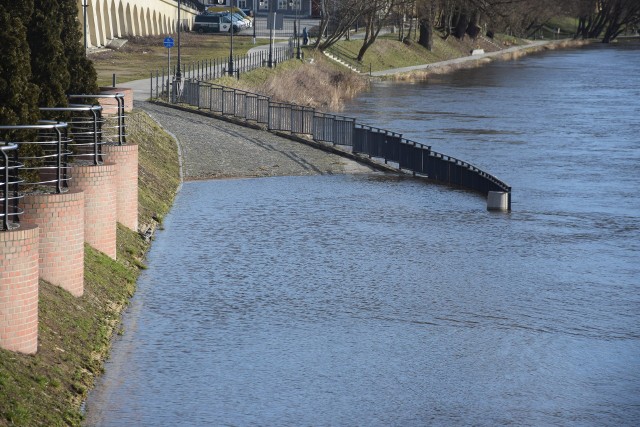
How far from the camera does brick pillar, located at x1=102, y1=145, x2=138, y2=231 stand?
81.6 ft

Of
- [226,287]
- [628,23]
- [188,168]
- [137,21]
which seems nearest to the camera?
[226,287]

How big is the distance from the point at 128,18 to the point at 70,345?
73817 millimetres

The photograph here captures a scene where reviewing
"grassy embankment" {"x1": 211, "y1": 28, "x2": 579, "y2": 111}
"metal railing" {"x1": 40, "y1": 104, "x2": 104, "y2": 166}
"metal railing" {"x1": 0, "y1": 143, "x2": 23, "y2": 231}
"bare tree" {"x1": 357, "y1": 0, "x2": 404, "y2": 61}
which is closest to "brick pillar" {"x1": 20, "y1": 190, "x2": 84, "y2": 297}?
"metal railing" {"x1": 0, "y1": 143, "x2": 23, "y2": 231}

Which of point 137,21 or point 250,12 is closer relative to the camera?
point 137,21

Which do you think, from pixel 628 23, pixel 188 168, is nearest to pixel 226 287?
pixel 188 168

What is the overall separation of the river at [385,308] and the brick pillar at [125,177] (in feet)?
3.66

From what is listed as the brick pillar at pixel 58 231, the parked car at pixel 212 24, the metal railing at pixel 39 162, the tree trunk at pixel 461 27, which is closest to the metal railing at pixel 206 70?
the parked car at pixel 212 24

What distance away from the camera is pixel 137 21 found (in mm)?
91562

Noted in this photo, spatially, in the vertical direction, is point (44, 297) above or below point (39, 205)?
below

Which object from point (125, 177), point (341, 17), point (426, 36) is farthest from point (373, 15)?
point (125, 177)

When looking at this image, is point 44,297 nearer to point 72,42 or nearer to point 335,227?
point 72,42

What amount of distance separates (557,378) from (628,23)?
15499 centimetres

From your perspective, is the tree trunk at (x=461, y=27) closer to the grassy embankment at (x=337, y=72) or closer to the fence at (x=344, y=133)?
the grassy embankment at (x=337, y=72)

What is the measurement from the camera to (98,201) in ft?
71.3
